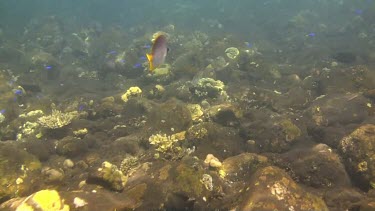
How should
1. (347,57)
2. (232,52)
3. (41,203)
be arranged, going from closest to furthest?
(41,203)
(347,57)
(232,52)

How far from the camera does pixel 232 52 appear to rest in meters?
16.0

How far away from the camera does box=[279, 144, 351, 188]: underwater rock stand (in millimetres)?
Answer: 5203

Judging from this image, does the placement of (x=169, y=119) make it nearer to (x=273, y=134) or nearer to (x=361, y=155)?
(x=273, y=134)

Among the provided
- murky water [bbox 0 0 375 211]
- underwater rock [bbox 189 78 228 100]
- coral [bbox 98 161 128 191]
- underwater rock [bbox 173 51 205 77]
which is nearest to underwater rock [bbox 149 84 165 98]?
murky water [bbox 0 0 375 211]

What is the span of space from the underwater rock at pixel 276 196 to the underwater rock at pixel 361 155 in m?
1.44

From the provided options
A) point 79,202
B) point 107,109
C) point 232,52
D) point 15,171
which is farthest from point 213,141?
point 232,52

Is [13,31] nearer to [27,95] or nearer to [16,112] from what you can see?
[27,95]

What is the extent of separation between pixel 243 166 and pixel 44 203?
351 centimetres

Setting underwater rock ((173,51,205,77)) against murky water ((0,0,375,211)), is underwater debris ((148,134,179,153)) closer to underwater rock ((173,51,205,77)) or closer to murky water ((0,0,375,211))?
murky water ((0,0,375,211))

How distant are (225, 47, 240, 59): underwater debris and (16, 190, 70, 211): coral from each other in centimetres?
1277

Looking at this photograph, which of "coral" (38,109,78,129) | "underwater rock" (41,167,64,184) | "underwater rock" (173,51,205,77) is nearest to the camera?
"underwater rock" (41,167,64,184)

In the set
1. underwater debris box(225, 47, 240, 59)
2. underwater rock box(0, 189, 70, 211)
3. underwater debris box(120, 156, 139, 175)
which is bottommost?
underwater debris box(225, 47, 240, 59)

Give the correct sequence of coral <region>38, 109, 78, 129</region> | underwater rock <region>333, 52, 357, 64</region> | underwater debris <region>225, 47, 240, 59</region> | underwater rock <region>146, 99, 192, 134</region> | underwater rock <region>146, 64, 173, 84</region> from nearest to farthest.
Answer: underwater rock <region>146, 99, 192, 134</region>
coral <region>38, 109, 78, 129</region>
underwater rock <region>146, 64, 173, 84</region>
underwater rock <region>333, 52, 357, 64</region>
underwater debris <region>225, 47, 240, 59</region>

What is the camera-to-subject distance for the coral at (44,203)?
3.88 metres
